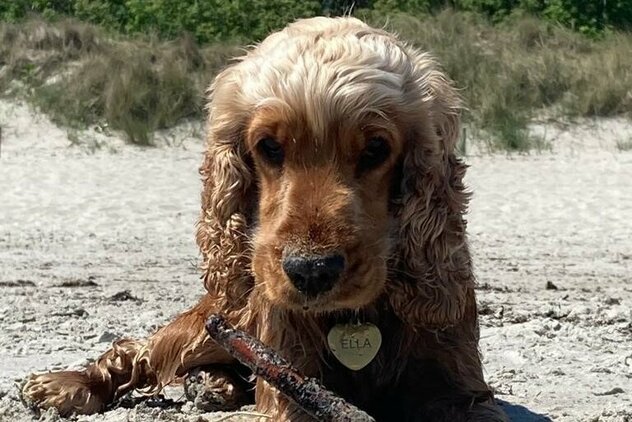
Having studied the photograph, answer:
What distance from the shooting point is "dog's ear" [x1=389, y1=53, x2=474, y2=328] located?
441cm

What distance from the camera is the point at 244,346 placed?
4324mm

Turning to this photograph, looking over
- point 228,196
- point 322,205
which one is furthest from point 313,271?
point 228,196

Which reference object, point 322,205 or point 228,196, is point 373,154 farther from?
point 228,196

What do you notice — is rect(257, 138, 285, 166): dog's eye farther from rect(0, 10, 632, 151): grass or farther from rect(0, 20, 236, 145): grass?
rect(0, 20, 236, 145): grass

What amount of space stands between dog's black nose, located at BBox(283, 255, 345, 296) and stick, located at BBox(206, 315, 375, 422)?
0.38 metres

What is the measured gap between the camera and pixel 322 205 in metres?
4.05

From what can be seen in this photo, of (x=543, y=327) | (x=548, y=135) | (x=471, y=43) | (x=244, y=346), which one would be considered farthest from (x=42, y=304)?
(x=471, y=43)

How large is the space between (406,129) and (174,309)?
3.74 metres

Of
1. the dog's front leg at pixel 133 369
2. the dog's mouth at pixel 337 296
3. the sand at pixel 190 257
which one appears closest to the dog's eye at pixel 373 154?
the dog's mouth at pixel 337 296

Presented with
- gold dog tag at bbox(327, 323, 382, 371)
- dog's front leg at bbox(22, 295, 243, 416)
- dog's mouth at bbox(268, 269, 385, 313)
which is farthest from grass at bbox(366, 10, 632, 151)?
dog's mouth at bbox(268, 269, 385, 313)

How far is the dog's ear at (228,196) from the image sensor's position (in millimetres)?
4590

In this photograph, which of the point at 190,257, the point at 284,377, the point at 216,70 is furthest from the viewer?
the point at 216,70

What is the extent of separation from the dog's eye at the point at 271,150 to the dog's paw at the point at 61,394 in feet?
4.96

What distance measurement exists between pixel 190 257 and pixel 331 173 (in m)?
6.50
